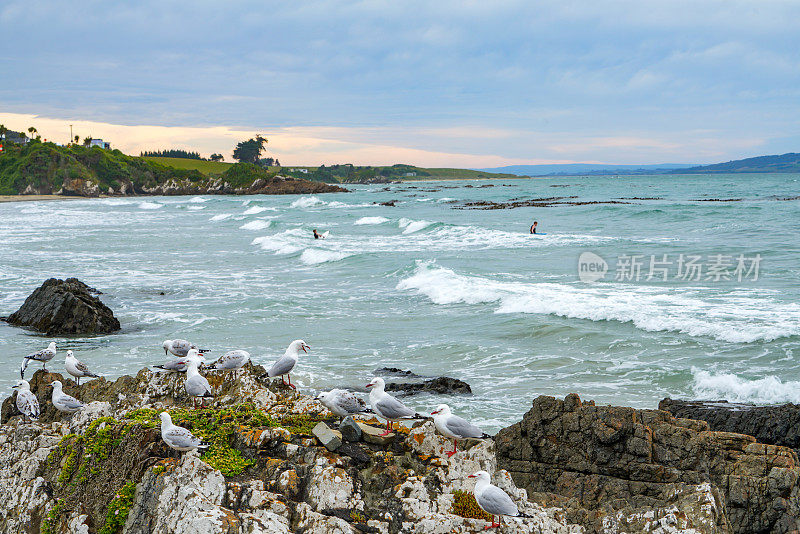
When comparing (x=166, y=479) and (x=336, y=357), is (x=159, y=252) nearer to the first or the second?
(x=336, y=357)

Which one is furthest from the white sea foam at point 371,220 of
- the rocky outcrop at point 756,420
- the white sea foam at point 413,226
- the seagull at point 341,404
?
the seagull at point 341,404

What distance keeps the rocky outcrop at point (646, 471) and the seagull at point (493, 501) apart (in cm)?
72

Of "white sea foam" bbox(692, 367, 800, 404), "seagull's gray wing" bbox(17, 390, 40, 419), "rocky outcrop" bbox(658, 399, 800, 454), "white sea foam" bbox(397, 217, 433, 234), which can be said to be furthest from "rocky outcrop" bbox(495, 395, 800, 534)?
"white sea foam" bbox(397, 217, 433, 234)

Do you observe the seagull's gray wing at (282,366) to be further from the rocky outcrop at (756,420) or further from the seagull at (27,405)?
the rocky outcrop at (756,420)

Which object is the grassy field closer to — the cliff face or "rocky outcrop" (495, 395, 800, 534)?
the cliff face

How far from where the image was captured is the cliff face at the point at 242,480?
5.36 metres

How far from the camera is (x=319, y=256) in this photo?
33812 millimetres

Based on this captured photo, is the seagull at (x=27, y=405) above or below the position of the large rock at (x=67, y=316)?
above

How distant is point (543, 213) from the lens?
214 ft

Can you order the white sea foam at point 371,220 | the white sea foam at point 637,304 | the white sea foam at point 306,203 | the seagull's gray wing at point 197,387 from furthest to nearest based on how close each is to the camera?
→ the white sea foam at point 306,203
the white sea foam at point 371,220
the white sea foam at point 637,304
the seagull's gray wing at point 197,387

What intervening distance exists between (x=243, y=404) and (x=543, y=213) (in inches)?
2369

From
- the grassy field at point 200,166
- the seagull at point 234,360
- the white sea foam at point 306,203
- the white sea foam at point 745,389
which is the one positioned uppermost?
the grassy field at point 200,166

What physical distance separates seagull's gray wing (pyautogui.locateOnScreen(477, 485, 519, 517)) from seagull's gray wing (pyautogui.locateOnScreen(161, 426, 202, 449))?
94.5 inches

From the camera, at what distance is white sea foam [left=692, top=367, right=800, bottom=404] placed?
39.1 ft
